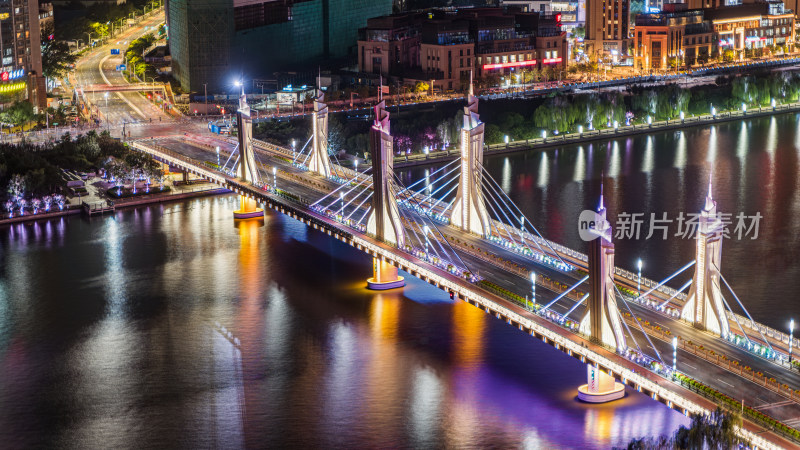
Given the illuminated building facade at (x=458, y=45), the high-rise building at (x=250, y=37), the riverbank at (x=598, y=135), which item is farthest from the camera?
the illuminated building facade at (x=458, y=45)

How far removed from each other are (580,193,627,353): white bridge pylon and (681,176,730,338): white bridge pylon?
2.13 meters

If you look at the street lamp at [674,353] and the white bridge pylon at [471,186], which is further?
the white bridge pylon at [471,186]

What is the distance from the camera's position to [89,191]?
184ft

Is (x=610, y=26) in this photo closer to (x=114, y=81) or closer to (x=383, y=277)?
(x=114, y=81)

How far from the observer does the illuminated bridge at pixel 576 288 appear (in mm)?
28438

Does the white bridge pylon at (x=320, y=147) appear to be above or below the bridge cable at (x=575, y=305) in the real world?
above

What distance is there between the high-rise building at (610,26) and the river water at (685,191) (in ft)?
62.4

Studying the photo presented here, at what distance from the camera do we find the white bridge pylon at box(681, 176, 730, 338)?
3109 cm

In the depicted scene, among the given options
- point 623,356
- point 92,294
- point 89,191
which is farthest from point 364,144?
point 623,356

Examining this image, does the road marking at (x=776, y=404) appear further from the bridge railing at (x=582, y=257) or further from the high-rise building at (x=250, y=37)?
the high-rise building at (x=250, y=37)

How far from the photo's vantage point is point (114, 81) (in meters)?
81.2

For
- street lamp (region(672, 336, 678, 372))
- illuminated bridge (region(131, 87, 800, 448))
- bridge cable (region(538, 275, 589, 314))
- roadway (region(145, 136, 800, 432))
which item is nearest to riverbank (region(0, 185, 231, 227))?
illuminated bridge (region(131, 87, 800, 448))

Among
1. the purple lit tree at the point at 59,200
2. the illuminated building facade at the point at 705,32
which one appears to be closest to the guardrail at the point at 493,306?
the purple lit tree at the point at 59,200

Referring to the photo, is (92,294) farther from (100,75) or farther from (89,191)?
(100,75)
